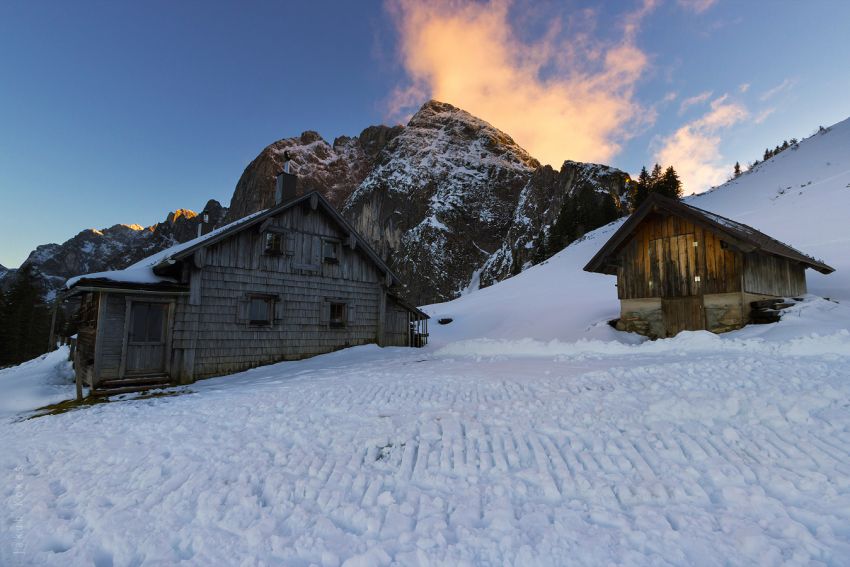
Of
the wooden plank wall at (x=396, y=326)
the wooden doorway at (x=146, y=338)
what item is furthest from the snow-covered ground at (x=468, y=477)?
the wooden plank wall at (x=396, y=326)

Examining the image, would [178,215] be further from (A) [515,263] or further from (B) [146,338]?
(B) [146,338]

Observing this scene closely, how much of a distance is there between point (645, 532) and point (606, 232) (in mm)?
47291

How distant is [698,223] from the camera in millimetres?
14242

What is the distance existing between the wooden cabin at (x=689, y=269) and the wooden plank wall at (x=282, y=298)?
35.7 ft

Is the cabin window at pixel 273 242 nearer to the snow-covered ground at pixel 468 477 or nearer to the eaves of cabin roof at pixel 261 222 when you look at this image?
the eaves of cabin roof at pixel 261 222

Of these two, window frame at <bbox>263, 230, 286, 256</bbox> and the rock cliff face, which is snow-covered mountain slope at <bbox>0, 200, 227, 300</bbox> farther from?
window frame at <bbox>263, 230, 286, 256</bbox>

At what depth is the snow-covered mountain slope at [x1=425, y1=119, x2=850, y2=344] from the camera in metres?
20.9

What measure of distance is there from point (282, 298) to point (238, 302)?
1.70 meters

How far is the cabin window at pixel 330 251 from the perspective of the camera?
17.7m

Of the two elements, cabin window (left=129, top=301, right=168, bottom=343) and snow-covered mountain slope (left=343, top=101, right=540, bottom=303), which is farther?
snow-covered mountain slope (left=343, top=101, right=540, bottom=303)

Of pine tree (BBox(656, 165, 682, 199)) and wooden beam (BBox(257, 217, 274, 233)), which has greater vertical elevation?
pine tree (BBox(656, 165, 682, 199))

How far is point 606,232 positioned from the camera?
45906 mm

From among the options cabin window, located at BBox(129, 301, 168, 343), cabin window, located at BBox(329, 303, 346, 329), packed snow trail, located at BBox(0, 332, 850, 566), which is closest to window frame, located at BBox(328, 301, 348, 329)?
cabin window, located at BBox(329, 303, 346, 329)

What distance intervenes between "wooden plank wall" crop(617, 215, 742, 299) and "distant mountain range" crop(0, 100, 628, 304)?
4686 centimetres
